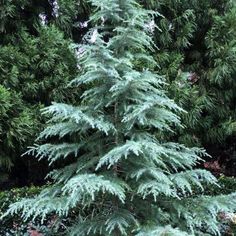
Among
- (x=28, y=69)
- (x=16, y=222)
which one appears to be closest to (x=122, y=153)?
(x=16, y=222)

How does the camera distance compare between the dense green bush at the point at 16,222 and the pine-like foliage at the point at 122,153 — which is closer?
the pine-like foliage at the point at 122,153

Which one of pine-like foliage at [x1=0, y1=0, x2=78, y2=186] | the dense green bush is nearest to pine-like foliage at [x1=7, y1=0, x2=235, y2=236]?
the dense green bush

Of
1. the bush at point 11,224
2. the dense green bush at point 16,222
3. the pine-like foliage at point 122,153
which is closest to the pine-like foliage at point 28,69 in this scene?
the dense green bush at point 16,222

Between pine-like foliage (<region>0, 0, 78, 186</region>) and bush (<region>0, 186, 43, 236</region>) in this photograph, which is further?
pine-like foliage (<region>0, 0, 78, 186</region>)

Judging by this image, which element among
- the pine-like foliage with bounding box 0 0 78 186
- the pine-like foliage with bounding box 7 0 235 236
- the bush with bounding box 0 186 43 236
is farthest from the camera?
the pine-like foliage with bounding box 0 0 78 186

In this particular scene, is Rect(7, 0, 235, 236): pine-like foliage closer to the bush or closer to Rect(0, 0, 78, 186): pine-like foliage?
the bush

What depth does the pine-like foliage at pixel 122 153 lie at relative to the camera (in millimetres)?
2580

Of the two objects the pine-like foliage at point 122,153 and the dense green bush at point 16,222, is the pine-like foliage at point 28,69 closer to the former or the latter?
the dense green bush at point 16,222

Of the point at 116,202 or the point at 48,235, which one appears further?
the point at 48,235

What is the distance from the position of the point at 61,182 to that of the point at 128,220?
540 mm

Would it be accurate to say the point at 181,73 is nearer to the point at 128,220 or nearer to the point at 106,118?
the point at 106,118

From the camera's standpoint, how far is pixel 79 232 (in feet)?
9.02

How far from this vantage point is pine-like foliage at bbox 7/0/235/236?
258 centimetres

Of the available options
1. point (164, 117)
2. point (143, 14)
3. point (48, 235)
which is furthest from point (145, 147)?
point (48, 235)
